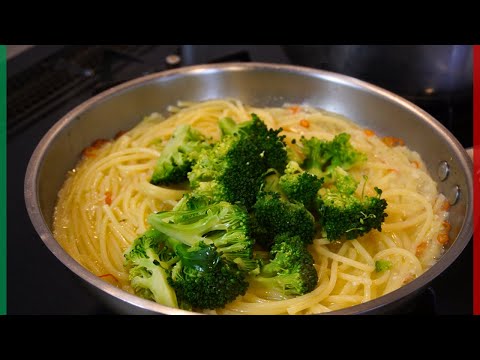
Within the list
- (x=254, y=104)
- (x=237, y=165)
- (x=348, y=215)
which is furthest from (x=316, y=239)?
(x=254, y=104)

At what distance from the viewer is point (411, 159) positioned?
2732 millimetres

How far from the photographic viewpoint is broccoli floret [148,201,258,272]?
188 cm

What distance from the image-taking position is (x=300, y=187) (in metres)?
2.13

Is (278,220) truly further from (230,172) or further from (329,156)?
(329,156)

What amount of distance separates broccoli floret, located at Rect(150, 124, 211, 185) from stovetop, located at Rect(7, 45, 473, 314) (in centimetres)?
61

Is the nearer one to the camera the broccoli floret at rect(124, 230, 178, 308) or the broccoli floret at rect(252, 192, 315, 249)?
the broccoli floret at rect(124, 230, 178, 308)

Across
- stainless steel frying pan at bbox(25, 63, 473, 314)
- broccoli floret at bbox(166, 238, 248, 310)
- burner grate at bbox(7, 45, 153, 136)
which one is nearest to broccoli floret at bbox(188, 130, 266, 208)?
broccoli floret at bbox(166, 238, 248, 310)

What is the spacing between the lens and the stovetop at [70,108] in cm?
237

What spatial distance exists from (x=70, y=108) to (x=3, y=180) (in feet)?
2.00

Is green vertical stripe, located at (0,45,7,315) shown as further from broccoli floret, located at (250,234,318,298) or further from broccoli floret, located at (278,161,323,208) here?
broccoli floret, located at (278,161,323,208)

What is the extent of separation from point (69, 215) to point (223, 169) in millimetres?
788

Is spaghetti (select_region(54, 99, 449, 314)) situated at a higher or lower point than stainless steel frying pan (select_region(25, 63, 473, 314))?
lower
